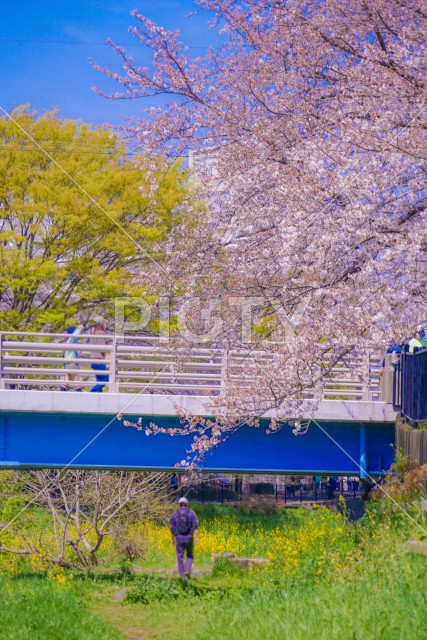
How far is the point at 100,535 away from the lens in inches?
844

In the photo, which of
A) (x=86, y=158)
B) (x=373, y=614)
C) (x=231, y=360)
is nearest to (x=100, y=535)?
(x=231, y=360)

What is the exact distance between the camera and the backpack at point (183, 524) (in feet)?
55.0

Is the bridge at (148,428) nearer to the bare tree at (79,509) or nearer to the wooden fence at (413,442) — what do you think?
the wooden fence at (413,442)

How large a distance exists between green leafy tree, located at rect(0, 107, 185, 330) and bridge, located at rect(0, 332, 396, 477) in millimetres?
8656

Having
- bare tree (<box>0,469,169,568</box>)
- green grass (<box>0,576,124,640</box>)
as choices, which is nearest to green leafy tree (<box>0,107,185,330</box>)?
bare tree (<box>0,469,169,568</box>)

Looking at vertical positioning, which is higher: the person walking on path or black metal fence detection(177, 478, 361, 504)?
the person walking on path

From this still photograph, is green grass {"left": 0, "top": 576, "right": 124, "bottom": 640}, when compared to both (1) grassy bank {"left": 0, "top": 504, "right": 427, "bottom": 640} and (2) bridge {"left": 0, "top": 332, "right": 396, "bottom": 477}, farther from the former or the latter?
(2) bridge {"left": 0, "top": 332, "right": 396, "bottom": 477}

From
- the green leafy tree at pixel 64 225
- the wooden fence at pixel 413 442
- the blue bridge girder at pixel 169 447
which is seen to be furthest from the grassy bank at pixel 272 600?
the green leafy tree at pixel 64 225

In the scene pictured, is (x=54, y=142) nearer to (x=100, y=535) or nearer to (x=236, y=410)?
(x=100, y=535)

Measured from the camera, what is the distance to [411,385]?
14836mm

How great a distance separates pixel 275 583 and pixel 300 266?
14.7ft

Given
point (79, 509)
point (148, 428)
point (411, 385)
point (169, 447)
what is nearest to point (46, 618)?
point (148, 428)

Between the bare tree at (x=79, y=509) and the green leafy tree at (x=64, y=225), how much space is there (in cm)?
476

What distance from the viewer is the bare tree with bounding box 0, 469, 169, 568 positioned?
21359 mm
